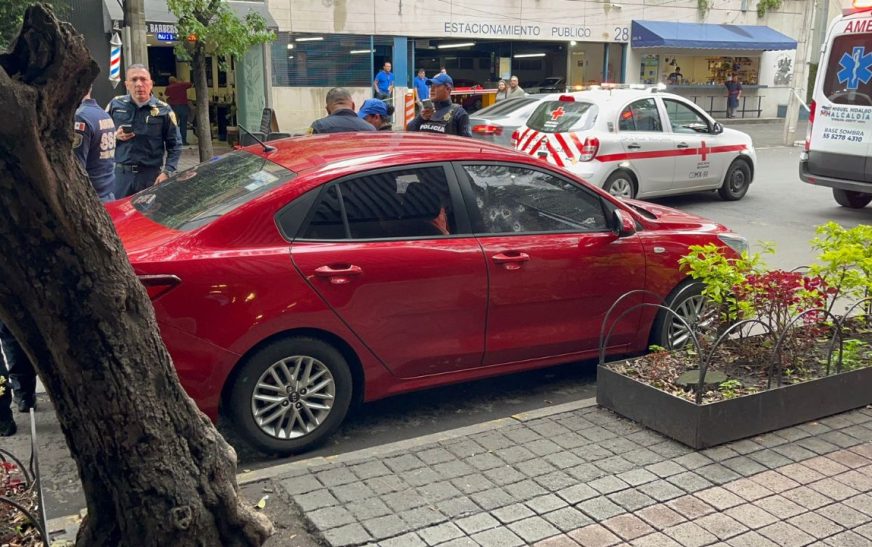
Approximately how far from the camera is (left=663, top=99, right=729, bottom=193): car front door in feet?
40.5

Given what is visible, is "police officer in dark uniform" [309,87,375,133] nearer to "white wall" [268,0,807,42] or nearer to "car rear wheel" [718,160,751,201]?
"car rear wheel" [718,160,751,201]

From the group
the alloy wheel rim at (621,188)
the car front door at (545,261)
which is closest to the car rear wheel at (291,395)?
the car front door at (545,261)

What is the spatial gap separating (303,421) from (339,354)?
40 cm

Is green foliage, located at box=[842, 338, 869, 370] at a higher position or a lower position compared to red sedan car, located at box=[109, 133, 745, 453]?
lower

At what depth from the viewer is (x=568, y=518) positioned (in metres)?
3.88

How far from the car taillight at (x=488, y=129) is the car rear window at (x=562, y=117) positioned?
83 cm

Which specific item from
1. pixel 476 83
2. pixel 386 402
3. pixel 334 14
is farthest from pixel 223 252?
pixel 476 83

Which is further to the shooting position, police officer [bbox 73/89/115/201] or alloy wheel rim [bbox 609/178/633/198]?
alloy wheel rim [bbox 609/178/633/198]

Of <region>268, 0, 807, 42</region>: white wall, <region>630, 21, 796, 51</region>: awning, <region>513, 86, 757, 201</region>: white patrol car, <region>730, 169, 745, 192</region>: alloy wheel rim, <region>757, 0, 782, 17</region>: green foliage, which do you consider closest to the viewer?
<region>513, 86, 757, 201</region>: white patrol car

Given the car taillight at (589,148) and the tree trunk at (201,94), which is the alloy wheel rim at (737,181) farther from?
the tree trunk at (201,94)

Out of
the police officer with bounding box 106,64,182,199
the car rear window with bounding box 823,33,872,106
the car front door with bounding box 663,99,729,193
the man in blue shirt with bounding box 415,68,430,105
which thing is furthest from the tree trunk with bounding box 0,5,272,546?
the man in blue shirt with bounding box 415,68,430,105

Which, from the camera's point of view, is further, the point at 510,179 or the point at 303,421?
the point at 510,179

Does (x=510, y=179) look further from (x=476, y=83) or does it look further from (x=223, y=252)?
(x=476, y=83)

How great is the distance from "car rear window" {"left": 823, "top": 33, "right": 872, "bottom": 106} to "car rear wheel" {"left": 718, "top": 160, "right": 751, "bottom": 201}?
162cm
